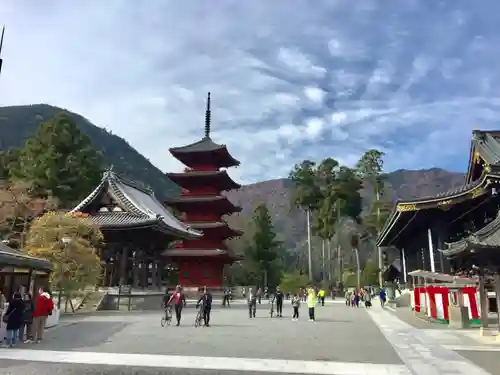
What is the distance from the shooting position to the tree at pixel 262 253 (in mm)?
74500

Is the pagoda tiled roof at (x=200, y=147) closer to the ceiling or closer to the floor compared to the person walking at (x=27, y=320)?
closer to the ceiling

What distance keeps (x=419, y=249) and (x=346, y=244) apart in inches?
3101

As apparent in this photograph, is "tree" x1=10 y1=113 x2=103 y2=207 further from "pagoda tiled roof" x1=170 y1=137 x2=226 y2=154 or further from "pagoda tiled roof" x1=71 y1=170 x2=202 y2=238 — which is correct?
"pagoda tiled roof" x1=71 y1=170 x2=202 y2=238

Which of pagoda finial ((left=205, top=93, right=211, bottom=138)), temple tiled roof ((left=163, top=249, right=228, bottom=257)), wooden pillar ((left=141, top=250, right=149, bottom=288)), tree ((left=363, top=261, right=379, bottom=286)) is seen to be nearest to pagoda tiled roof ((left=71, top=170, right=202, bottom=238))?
wooden pillar ((left=141, top=250, right=149, bottom=288))

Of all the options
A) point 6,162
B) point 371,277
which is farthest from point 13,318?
point 371,277

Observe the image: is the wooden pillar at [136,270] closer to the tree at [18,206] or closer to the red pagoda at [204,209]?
the tree at [18,206]

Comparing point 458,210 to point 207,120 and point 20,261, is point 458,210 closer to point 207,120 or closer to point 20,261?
point 20,261

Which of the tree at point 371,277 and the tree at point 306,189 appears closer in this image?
the tree at point 371,277

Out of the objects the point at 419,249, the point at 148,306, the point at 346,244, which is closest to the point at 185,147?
the point at 148,306

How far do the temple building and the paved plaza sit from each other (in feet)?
49.3

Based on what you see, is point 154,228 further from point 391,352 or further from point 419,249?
point 391,352

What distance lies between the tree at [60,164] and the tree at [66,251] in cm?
2256

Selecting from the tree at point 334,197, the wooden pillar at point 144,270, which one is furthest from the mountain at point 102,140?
the wooden pillar at point 144,270

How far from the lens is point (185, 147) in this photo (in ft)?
176
